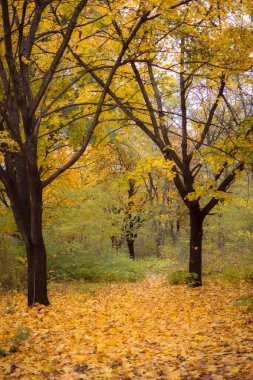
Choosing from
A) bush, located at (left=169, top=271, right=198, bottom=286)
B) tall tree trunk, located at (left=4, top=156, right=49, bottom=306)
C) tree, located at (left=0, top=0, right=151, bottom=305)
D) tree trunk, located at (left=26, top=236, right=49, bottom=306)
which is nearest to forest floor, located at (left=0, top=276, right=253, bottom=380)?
tree trunk, located at (left=26, top=236, right=49, bottom=306)

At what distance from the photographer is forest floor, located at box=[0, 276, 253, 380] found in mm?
4445

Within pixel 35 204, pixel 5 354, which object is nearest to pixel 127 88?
pixel 35 204

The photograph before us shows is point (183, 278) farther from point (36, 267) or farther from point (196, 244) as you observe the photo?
point (36, 267)

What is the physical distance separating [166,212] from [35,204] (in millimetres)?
16816

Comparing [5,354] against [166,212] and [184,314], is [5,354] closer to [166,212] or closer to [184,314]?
[184,314]

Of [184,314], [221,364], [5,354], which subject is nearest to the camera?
[221,364]

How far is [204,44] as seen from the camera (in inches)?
328

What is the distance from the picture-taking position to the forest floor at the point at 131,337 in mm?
4445

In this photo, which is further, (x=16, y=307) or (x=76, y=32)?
(x=16, y=307)

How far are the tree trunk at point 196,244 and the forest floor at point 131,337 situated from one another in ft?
2.48

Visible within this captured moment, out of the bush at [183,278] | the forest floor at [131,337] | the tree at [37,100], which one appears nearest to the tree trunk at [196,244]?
the bush at [183,278]

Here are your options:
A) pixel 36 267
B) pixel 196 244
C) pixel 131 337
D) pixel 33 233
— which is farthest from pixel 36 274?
pixel 196 244

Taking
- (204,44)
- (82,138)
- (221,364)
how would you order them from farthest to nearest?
(82,138) → (204,44) → (221,364)

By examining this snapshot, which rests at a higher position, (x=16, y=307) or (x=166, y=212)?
(x=166, y=212)
